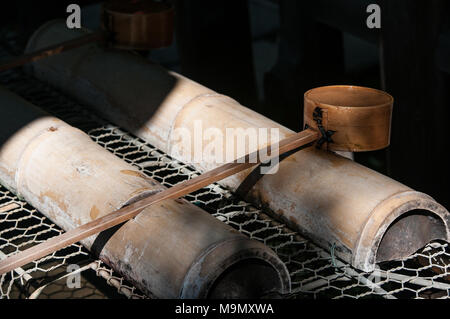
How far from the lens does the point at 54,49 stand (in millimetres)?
3660

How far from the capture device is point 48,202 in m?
2.81

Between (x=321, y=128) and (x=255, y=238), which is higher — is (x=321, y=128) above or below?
above

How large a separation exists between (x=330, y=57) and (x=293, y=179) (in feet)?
7.47

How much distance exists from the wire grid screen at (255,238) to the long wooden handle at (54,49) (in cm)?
51

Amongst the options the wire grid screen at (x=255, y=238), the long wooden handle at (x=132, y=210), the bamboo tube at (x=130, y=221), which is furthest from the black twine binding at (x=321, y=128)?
the bamboo tube at (x=130, y=221)

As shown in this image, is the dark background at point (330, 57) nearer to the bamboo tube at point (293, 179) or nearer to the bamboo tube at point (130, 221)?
the bamboo tube at point (293, 179)

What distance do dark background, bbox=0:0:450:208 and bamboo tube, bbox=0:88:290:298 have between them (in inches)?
58.6

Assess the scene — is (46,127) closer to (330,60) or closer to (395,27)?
(395,27)

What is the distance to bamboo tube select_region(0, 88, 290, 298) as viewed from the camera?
7.41 ft

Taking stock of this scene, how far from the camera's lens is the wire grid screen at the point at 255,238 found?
2463 mm

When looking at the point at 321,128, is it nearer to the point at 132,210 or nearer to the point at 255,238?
the point at 255,238

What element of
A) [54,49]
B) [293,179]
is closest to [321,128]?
[293,179]

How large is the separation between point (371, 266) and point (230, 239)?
49cm

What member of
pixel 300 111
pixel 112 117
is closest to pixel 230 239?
pixel 112 117
